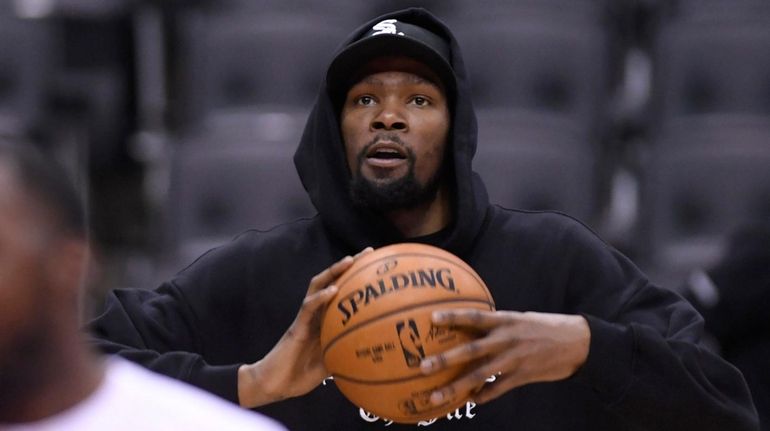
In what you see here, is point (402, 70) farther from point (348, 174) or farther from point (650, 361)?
point (650, 361)

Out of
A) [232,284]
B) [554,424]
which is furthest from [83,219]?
[554,424]

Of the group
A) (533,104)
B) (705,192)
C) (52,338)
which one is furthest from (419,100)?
(533,104)

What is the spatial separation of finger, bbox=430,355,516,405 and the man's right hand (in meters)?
0.34

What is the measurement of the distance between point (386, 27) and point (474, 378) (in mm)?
1107

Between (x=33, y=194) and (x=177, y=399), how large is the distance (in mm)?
384

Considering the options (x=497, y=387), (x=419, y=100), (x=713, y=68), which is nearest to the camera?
(x=497, y=387)

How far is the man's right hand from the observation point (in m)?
2.89

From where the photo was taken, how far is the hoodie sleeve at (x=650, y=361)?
3.03 m

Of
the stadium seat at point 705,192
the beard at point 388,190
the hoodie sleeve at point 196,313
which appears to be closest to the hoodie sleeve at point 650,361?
the beard at point 388,190

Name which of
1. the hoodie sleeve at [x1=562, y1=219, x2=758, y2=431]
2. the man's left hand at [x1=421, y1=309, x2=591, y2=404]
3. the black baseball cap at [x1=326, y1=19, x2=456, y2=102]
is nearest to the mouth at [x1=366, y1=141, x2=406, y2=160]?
the black baseball cap at [x1=326, y1=19, x2=456, y2=102]

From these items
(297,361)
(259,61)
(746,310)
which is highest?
(297,361)

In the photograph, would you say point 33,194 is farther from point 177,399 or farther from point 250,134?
point 250,134

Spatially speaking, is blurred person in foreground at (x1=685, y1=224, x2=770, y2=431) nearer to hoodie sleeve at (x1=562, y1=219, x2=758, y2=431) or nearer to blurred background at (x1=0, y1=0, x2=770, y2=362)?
hoodie sleeve at (x1=562, y1=219, x2=758, y2=431)

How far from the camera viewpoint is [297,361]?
117 inches
